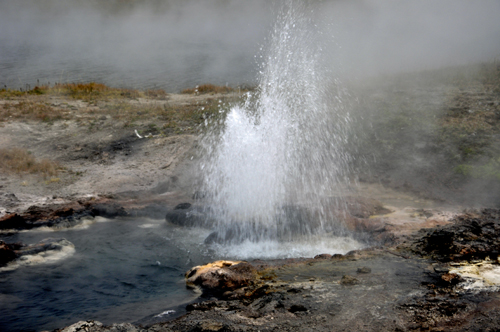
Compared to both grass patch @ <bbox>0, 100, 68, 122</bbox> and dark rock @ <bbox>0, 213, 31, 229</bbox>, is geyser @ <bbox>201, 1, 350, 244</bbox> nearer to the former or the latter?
dark rock @ <bbox>0, 213, 31, 229</bbox>

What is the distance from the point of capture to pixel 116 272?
5.11 meters

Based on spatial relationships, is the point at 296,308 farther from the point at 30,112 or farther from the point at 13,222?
the point at 30,112

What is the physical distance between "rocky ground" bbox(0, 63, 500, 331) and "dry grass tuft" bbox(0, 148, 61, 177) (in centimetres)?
4

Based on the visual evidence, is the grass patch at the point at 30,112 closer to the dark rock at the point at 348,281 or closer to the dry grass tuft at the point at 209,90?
the dry grass tuft at the point at 209,90

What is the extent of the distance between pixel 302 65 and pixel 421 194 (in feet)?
16.9

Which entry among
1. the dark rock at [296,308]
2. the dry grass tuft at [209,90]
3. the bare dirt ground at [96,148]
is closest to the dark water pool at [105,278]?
the dark rock at [296,308]

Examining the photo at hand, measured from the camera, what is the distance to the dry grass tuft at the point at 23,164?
→ 8.77 meters

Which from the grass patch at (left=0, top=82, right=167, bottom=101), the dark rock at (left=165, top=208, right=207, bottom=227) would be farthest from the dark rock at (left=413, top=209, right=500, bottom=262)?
the grass patch at (left=0, top=82, right=167, bottom=101)

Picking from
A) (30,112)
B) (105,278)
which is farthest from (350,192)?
(30,112)

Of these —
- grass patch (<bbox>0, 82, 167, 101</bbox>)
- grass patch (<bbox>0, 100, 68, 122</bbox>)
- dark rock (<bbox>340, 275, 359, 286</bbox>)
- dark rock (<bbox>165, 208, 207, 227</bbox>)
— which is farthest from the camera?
grass patch (<bbox>0, 82, 167, 101</bbox>)

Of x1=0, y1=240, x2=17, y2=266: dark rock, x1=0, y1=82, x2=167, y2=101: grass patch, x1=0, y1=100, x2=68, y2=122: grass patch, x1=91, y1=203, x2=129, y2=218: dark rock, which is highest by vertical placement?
x1=0, y1=82, x2=167, y2=101: grass patch

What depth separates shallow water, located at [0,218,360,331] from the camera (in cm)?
404

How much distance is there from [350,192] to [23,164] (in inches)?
299

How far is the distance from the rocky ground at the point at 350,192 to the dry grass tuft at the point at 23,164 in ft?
0.12
